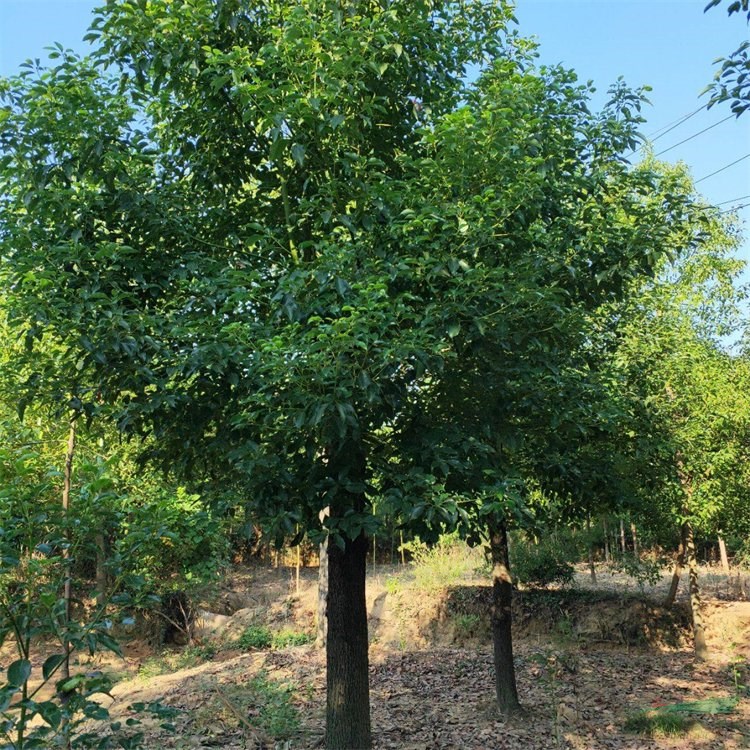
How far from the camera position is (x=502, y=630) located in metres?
6.73

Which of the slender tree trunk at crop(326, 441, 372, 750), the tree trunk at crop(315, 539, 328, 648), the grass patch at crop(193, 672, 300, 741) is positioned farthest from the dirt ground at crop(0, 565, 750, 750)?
the slender tree trunk at crop(326, 441, 372, 750)

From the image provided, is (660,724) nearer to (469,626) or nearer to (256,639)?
(469,626)

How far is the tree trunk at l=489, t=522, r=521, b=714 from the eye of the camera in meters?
6.57

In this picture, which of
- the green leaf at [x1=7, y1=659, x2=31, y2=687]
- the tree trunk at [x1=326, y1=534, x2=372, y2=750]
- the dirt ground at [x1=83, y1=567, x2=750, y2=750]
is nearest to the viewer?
the green leaf at [x1=7, y1=659, x2=31, y2=687]

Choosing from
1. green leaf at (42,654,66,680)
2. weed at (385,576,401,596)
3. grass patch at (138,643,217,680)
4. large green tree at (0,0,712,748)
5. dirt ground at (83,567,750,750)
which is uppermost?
large green tree at (0,0,712,748)

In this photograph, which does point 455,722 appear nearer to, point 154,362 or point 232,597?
point 154,362

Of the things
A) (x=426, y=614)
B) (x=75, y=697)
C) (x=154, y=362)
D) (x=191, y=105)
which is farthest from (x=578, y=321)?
(x=426, y=614)

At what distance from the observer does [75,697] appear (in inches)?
79.7

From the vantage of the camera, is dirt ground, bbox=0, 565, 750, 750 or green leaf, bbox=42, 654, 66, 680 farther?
dirt ground, bbox=0, 565, 750, 750

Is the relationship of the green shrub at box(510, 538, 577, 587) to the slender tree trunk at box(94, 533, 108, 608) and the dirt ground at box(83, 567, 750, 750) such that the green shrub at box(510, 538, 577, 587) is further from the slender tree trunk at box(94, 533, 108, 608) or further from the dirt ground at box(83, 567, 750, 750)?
the slender tree trunk at box(94, 533, 108, 608)

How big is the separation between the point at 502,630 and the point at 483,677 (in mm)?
1962

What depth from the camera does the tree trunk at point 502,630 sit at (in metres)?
6.57

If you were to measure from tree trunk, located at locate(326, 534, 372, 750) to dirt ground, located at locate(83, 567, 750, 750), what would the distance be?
2.74 ft

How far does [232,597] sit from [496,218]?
14.6 metres
